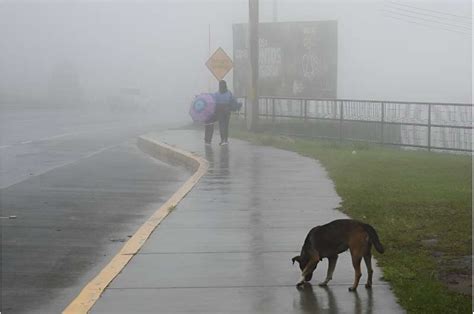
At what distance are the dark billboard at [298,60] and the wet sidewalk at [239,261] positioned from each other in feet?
61.8

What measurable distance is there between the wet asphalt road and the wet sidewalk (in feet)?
2.47

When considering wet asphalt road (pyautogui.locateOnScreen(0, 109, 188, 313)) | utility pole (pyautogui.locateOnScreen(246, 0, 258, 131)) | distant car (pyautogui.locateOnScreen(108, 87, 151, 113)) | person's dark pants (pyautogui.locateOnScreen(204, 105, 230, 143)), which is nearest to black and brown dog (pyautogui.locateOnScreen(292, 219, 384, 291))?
wet asphalt road (pyautogui.locateOnScreen(0, 109, 188, 313))

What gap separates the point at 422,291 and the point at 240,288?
59.5 inches

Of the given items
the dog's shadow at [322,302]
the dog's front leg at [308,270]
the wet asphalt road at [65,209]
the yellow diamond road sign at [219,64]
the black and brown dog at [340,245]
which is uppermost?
the yellow diamond road sign at [219,64]

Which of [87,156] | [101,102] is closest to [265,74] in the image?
[87,156]

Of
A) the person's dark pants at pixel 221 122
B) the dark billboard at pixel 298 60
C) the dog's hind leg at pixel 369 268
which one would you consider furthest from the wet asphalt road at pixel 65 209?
the dark billboard at pixel 298 60

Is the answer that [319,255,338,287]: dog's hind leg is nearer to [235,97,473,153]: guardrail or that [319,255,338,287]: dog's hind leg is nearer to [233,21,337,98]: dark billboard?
[235,97,473,153]: guardrail

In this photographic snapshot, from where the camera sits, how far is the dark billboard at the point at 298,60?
32.7m

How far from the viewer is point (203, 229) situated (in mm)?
9953

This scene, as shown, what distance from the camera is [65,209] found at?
12938mm

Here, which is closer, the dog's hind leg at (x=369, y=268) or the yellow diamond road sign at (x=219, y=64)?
the dog's hind leg at (x=369, y=268)

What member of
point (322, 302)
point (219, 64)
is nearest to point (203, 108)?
point (219, 64)

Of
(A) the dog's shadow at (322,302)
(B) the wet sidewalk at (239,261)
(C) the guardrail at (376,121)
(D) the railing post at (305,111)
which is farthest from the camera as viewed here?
(D) the railing post at (305,111)

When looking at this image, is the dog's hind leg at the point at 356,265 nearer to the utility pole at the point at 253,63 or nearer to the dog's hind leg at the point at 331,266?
the dog's hind leg at the point at 331,266
